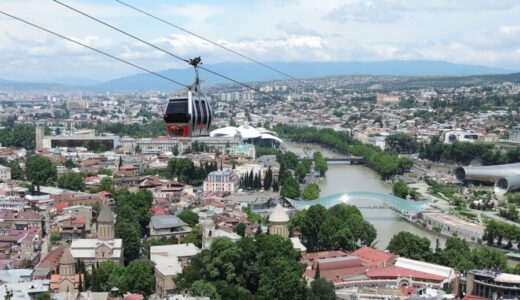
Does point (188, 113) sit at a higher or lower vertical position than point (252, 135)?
higher

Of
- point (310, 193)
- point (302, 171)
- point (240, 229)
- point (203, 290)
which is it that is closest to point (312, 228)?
point (240, 229)

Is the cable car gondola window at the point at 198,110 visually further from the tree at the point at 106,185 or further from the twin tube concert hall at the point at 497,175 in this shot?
the twin tube concert hall at the point at 497,175

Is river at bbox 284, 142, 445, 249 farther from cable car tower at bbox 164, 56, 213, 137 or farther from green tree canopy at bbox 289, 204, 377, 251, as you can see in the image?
cable car tower at bbox 164, 56, 213, 137

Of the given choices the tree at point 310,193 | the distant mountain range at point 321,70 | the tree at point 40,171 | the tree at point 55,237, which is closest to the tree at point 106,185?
the tree at point 40,171

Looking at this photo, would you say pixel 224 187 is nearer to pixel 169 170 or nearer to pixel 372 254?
pixel 169 170

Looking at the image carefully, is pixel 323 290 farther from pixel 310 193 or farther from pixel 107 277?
pixel 310 193

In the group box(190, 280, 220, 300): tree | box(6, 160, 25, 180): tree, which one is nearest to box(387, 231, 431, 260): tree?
box(190, 280, 220, 300): tree

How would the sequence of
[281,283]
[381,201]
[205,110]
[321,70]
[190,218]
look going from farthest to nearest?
1. [321,70]
2. [381,201]
3. [190,218]
4. [281,283]
5. [205,110]
